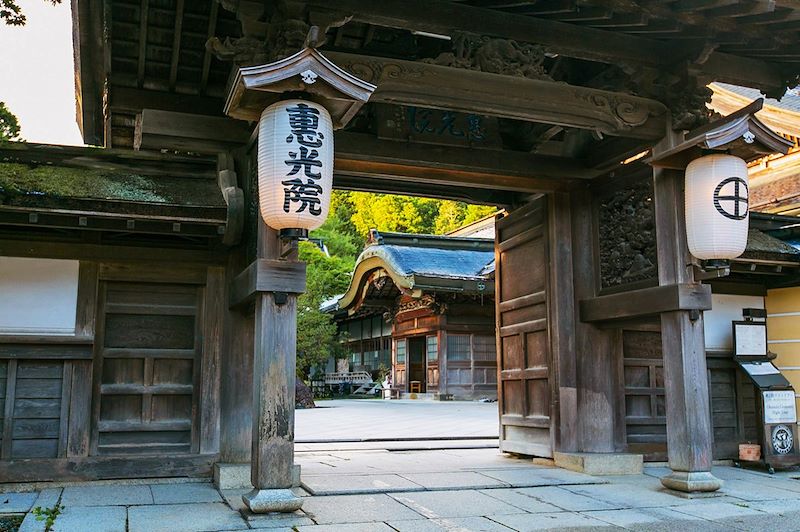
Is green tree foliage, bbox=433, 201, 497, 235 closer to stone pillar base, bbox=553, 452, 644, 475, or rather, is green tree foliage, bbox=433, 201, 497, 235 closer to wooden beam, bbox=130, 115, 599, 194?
wooden beam, bbox=130, 115, 599, 194

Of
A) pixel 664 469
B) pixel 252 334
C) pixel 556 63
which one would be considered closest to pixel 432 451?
pixel 664 469

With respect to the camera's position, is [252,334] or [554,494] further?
[252,334]

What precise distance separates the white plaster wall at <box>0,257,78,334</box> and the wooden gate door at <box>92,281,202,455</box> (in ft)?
0.99

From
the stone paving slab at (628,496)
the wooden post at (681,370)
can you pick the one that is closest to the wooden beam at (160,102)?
the wooden post at (681,370)

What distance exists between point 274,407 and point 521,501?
92.8 inches

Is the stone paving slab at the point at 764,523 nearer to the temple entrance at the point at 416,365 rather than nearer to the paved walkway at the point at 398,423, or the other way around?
the paved walkway at the point at 398,423

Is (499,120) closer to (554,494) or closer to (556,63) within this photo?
(556,63)

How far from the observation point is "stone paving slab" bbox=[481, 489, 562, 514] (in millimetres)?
5777

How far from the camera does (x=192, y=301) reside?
7.25 meters

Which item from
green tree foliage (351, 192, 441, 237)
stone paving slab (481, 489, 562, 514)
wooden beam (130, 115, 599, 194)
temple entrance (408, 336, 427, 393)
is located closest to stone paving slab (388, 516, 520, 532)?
stone paving slab (481, 489, 562, 514)

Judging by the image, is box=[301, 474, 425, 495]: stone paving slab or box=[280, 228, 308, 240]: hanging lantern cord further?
box=[301, 474, 425, 495]: stone paving slab

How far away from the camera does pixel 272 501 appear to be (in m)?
5.25

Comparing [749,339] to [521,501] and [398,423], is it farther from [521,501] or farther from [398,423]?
[398,423]

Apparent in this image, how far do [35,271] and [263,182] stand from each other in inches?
119
